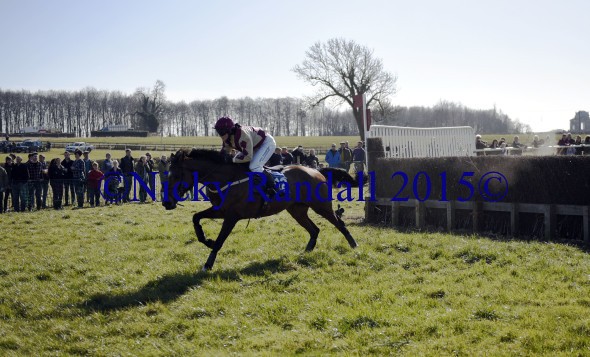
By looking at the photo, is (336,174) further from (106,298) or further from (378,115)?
(378,115)

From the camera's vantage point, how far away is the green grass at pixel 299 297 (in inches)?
199

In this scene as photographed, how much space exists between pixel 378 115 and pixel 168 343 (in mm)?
41947

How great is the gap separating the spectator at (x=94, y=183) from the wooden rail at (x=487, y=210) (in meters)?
9.78

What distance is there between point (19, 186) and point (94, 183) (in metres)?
2.23

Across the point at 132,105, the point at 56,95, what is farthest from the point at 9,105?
the point at 132,105

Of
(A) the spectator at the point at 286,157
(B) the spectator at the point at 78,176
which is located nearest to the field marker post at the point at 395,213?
(A) the spectator at the point at 286,157

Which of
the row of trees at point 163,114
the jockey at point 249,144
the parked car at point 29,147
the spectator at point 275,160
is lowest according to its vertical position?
the spectator at point 275,160

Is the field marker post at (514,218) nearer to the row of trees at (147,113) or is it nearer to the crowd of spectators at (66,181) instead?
the crowd of spectators at (66,181)

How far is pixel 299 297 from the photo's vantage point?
643 cm

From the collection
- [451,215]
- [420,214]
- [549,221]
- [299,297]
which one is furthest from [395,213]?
[299,297]

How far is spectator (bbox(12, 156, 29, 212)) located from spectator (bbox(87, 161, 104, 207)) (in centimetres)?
190

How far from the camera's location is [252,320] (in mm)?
5746

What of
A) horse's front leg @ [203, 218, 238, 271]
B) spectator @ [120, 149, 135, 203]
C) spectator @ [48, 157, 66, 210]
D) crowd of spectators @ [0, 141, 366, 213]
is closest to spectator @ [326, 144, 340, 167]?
crowd of spectators @ [0, 141, 366, 213]

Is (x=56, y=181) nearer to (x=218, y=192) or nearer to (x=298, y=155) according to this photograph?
(x=298, y=155)
